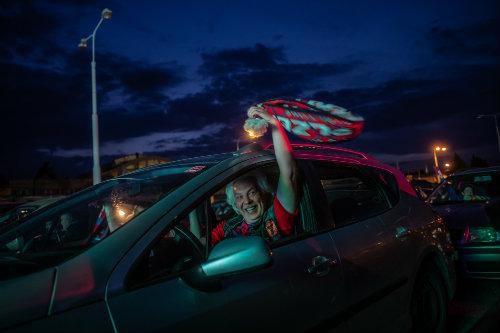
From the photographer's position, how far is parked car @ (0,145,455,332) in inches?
59.4

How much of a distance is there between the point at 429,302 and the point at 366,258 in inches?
47.5

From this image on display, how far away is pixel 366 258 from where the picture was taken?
258cm

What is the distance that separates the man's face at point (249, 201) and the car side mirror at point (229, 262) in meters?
1.16

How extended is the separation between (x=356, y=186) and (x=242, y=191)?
4.36ft

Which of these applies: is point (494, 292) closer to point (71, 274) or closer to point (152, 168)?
point (152, 168)

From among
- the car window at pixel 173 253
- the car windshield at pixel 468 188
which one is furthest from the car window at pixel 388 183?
the car windshield at pixel 468 188

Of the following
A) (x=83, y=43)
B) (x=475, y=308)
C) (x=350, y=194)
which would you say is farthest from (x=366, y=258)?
(x=83, y=43)

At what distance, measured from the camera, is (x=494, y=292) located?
15.6 ft

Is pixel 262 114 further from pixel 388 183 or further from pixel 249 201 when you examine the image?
pixel 388 183

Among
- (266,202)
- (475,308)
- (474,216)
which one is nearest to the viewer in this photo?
(266,202)

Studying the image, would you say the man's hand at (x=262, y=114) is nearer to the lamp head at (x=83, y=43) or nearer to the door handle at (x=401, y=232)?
the door handle at (x=401, y=232)

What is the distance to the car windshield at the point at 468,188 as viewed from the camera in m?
6.50

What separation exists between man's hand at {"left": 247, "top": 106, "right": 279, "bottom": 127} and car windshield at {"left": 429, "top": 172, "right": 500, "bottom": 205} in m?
4.76

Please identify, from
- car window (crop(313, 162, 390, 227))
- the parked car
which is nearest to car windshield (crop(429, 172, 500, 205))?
the parked car
